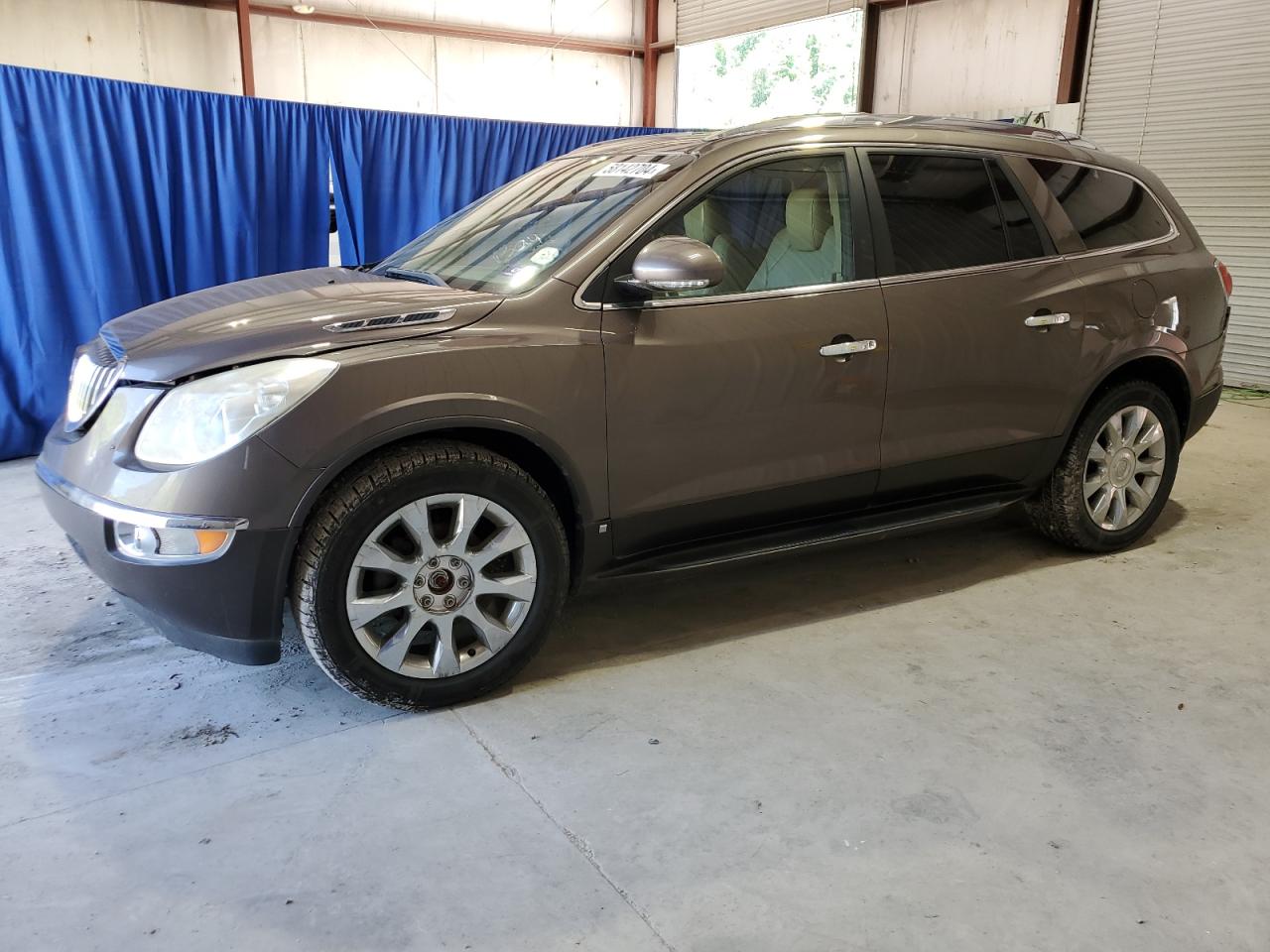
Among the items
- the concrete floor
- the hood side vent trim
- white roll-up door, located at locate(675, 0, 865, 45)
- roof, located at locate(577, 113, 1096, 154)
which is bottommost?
the concrete floor

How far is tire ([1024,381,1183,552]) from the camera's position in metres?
3.70

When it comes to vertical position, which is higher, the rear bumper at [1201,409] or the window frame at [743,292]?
the window frame at [743,292]

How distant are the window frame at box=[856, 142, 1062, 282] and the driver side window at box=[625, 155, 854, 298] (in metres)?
0.10

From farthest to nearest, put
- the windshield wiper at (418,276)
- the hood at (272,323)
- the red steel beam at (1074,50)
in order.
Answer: the red steel beam at (1074,50)
the windshield wiper at (418,276)
the hood at (272,323)

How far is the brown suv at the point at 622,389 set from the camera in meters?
2.39

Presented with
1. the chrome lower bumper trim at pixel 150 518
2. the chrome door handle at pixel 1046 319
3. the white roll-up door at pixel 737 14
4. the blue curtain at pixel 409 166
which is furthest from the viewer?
the white roll-up door at pixel 737 14

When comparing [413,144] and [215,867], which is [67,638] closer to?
[215,867]

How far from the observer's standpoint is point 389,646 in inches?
101

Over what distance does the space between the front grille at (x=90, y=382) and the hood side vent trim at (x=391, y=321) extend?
59cm

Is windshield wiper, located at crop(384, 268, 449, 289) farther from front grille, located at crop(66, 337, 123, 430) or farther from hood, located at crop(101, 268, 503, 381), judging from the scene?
front grille, located at crop(66, 337, 123, 430)

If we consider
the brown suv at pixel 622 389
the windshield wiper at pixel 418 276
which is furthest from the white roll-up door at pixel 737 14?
the windshield wiper at pixel 418 276

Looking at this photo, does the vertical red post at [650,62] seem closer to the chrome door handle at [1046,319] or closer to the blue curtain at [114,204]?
the blue curtain at [114,204]

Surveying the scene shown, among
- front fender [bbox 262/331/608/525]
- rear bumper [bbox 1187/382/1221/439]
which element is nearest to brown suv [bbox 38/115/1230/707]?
front fender [bbox 262/331/608/525]

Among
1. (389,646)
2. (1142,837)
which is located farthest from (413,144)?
(1142,837)
